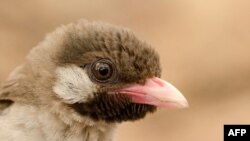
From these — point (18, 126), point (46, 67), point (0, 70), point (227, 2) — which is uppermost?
point (227, 2)

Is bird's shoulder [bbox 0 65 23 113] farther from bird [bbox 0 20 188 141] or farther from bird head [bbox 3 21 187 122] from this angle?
bird head [bbox 3 21 187 122]

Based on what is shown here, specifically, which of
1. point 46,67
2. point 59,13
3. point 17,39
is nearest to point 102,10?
point 59,13

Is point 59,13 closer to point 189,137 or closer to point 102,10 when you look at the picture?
point 102,10

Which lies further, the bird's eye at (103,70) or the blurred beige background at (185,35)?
the blurred beige background at (185,35)

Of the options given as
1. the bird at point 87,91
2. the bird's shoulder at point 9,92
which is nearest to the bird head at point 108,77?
the bird at point 87,91

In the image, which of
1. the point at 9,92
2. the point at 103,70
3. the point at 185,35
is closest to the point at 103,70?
the point at 103,70

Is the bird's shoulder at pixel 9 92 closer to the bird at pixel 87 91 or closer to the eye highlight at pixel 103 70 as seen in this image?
the bird at pixel 87 91

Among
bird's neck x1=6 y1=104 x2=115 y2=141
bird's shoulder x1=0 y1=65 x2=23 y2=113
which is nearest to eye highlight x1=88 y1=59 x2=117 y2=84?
bird's neck x1=6 y1=104 x2=115 y2=141
